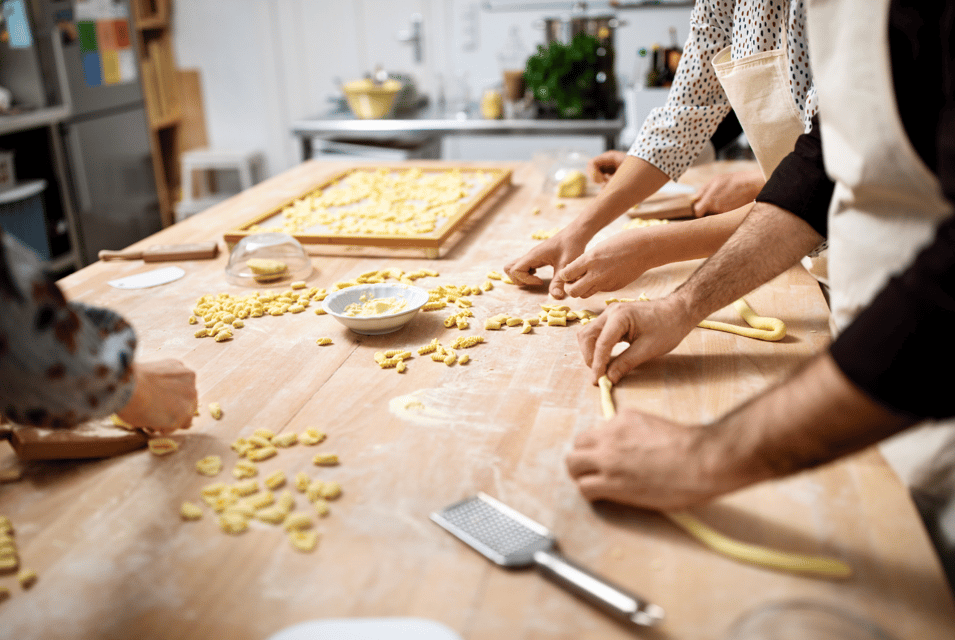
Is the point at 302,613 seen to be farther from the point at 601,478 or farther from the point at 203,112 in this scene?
the point at 203,112

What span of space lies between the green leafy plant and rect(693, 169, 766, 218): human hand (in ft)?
5.58

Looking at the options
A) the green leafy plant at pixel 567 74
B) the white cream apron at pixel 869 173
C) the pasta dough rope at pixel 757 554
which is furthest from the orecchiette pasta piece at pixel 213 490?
the green leafy plant at pixel 567 74

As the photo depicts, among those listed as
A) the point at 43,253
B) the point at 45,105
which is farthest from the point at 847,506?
the point at 45,105

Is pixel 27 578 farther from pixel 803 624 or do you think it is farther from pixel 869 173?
pixel 869 173

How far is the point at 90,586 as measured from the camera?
0.79m

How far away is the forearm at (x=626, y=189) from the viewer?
1.66 meters

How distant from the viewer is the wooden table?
2.42 feet

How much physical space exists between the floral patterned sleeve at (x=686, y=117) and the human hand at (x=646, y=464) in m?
0.98

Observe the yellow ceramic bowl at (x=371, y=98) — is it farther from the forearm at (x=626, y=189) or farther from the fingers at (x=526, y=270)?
the fingers at (x=526, y=270)

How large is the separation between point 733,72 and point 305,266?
987 mm

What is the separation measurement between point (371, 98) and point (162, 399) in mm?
3100

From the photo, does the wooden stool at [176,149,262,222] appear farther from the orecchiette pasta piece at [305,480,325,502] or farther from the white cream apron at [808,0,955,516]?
the white cream apron at [808,0,955,516]

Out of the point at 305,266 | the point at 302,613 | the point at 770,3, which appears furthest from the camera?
the point at 305,266

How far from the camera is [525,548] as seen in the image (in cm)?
79
